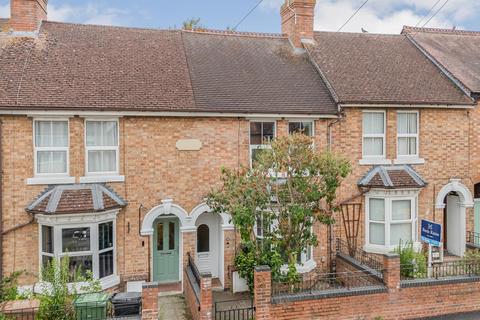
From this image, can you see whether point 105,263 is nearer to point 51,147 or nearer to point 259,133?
point 51,147

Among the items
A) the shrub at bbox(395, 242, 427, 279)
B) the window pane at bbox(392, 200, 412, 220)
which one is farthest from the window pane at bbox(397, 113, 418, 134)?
the shrub at bbox(395, 242, 427, 279)

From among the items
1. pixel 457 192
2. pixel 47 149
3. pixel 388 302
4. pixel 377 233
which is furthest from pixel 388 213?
pixel 47 149

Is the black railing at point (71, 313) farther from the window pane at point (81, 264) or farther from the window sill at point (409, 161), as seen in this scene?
the window sill at point (409, 161)

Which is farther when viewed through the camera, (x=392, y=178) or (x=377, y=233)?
(x=377, y=233)

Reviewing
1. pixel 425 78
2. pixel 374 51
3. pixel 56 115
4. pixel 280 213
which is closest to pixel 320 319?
pixel 280 213

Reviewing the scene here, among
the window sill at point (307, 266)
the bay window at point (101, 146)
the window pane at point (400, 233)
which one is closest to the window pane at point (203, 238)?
the window sill at point (307, 266)

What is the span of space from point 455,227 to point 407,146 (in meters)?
3.76

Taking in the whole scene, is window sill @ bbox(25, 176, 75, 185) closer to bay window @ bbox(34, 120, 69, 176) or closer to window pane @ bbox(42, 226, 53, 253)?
bay window @ bbox(34, 120, 69, 176)

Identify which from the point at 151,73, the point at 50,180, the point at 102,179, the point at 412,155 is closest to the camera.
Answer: the point at 50,180

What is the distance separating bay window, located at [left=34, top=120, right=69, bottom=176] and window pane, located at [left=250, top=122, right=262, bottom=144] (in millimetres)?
5759

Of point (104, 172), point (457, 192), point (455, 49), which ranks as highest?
point (455, 49)

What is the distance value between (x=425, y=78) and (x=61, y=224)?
14.1 meters

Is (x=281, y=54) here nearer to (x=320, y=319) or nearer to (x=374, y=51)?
(x=374, y=51)

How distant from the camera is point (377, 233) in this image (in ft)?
45.9
